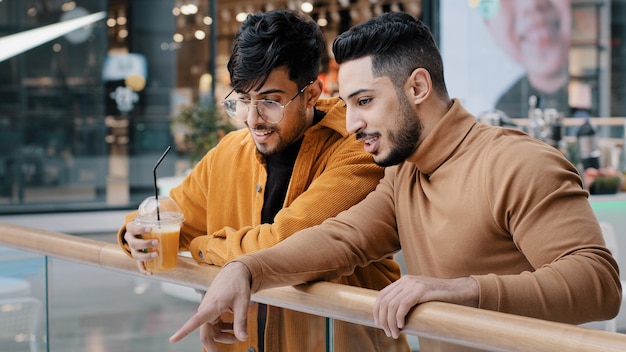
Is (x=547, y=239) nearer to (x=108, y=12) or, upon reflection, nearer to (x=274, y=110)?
(x=274, y=110)

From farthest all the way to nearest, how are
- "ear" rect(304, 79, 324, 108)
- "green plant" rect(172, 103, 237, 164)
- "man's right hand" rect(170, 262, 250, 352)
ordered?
"green plant" rect(172, 103, 237, 164)
"ear" rect(304, 79, 324, 108)
"man's right hand" rect(170, 262, 250, 352)

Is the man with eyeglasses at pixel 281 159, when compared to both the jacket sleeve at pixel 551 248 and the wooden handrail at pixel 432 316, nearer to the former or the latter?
the wooden handrail at pixel 432 316

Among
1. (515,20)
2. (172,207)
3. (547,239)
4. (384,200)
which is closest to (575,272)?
(547,239)

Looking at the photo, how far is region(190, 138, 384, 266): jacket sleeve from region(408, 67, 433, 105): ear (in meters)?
0.28

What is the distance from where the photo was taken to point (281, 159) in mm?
2336

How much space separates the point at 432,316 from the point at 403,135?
54cm

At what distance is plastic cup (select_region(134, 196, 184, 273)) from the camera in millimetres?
2176

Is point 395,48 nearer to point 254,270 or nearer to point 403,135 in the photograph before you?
point 403,135

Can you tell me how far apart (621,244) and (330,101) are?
166 inches

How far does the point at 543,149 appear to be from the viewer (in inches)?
72.1

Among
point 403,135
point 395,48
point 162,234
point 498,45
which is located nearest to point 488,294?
point 403,135

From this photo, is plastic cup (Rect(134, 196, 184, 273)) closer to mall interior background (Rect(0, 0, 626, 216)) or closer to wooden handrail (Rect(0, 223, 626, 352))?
wooden handrail (Rect(0, 223, 626, 352))

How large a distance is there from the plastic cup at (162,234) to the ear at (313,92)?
0.43 meters

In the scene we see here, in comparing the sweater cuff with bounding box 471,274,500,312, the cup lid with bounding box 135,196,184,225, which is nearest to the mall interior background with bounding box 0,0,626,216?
the cup lid with bounding box 135,196,184,225
